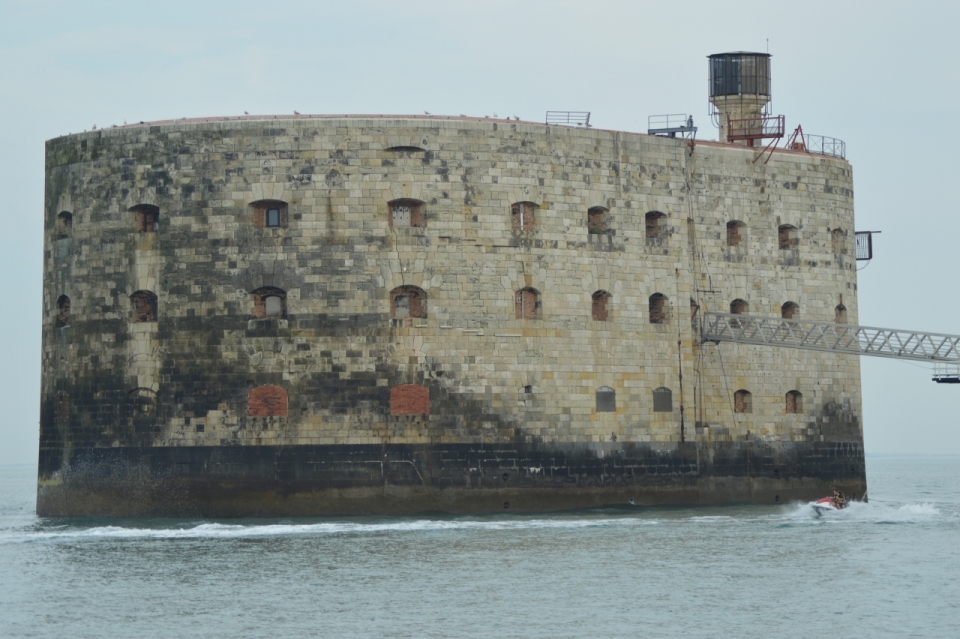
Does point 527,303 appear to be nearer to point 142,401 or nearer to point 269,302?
point 269,302

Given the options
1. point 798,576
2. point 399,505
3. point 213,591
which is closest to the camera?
point 213,591

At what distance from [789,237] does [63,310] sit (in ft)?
69.0

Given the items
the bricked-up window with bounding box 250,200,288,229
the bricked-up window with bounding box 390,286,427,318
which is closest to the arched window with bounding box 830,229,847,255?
the bricked-up window with bounding box 390,286,427,318

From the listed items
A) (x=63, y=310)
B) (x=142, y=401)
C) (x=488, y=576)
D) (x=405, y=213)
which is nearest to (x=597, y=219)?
(x=405, y=213)

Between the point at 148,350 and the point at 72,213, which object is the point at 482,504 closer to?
the point at 148,350

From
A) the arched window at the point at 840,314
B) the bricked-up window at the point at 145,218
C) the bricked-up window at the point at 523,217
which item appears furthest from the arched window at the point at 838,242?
the bricked-up window at the point at 145,218

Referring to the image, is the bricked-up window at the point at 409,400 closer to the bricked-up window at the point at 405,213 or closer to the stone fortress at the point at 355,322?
the stone fortress at the point at 355,322

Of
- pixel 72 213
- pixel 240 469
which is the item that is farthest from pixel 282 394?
pixel 72 213

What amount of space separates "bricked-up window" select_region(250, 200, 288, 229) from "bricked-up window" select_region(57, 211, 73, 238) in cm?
568

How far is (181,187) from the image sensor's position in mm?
43875

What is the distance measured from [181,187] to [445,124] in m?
6.99

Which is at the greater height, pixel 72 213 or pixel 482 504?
pixel 72 213

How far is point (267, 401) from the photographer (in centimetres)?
4312

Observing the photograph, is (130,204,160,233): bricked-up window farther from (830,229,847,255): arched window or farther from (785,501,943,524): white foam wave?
(830,229,847,255): arched window
